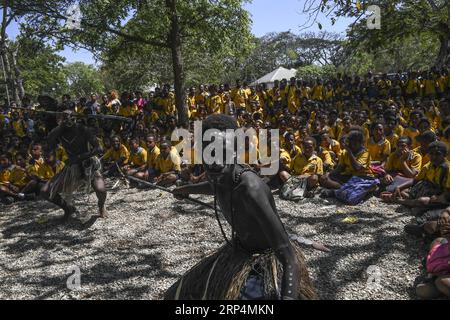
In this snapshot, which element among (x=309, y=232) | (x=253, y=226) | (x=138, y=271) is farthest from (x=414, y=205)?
(x=253, y=226)

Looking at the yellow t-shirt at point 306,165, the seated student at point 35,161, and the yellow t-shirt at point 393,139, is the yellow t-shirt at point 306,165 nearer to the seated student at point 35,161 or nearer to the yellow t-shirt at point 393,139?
the yellow t-shirt at point 393,139

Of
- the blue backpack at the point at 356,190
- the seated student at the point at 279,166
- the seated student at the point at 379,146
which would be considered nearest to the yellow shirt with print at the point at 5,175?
the seated student at the point at 279,166

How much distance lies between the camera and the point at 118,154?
9.88 metres

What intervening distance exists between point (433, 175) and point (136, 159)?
612cm

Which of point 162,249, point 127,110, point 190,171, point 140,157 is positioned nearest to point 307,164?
point 190,171

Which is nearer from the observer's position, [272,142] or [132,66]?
[272,142]

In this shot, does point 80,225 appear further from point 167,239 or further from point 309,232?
A: point 309,232

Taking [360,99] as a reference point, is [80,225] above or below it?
below

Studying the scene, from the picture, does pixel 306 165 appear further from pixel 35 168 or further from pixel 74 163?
pixel 35 168

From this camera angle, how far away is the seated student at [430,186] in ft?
17.6

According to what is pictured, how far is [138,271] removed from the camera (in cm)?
472

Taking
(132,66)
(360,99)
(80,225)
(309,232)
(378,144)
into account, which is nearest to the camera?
(309,232)

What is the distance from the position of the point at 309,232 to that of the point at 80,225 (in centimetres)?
339
